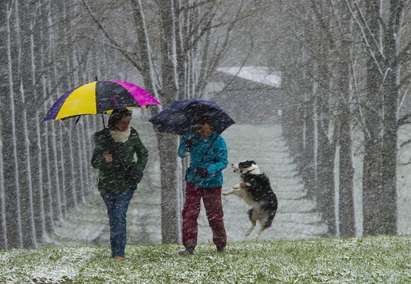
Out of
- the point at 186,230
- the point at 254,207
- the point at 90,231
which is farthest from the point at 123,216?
the point at 90,231

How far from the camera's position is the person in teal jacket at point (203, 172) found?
907cm

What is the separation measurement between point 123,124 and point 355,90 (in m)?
9.43

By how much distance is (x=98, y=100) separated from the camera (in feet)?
28.3

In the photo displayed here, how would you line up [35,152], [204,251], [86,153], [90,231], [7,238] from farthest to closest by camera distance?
1. [86,153]
2. [90,231]
3. [35,152]
4. [7,238]
5. [204,251]

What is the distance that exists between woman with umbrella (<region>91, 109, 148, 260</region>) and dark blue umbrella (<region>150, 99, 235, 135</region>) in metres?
0.42

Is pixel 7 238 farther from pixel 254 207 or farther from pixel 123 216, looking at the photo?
pixel 123 216

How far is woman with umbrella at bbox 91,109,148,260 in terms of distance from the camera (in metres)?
8.95

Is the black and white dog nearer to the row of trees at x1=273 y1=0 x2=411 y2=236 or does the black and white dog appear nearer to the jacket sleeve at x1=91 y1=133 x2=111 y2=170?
the jacket sleeve at x1=91 y1=133 x2=111 y2=170

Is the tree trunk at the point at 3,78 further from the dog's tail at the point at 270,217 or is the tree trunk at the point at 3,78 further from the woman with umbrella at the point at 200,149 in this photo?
the woman with umbrella at the point at 200,149

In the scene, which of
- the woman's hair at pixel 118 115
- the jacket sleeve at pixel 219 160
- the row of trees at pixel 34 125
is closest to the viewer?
the woman's hair at pixel 118 115

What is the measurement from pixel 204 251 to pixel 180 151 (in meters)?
1.45

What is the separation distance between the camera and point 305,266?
8188 millimetres

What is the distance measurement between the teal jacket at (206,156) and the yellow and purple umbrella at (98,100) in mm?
654

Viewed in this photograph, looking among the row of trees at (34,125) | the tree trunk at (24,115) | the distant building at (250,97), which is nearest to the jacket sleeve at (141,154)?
the row of trees at (34,125)
